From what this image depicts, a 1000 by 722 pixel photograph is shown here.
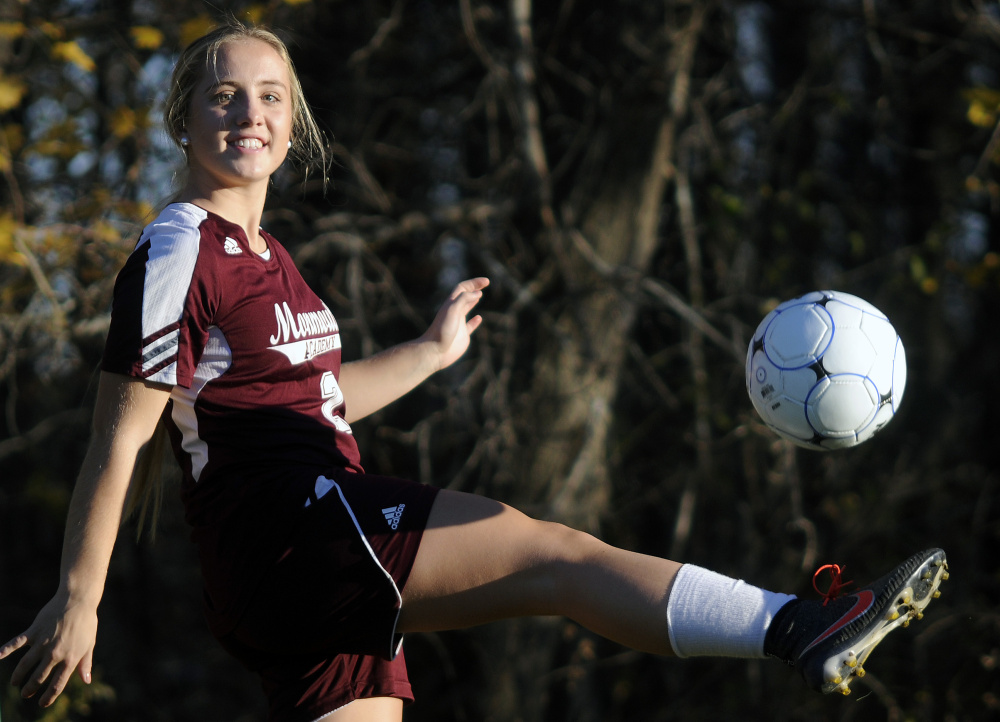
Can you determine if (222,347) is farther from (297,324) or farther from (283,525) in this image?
(283,525)

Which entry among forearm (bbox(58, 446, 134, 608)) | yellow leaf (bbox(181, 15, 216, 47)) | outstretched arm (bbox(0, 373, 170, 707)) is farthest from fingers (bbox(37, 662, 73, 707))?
yellow leaf (bbox(181, 15, 216, 47))

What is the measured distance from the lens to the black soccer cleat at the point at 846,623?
165 cm

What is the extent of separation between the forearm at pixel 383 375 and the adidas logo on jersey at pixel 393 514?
520 millimetres

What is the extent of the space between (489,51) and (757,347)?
3.03m

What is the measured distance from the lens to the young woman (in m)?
1.76

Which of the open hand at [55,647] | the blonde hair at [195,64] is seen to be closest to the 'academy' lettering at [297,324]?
the blonde hair at [195,64]

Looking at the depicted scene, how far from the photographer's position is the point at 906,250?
486 centimetres

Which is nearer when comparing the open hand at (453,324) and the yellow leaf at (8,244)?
the open hand at (453,324)

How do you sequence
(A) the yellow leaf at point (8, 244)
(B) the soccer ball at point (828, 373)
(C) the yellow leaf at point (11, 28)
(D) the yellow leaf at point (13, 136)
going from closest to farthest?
(B) the soccer ball at point (828, 373) → (A) the yellow leaf at point (8, 244) → (C) the yellow leaf at point (11, 28) → (D) the yellow leaf at point (13, 136)

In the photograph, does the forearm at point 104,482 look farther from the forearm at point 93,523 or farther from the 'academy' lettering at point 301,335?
the 'academy' lettering at point 301,335

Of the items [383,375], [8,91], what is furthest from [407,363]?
[8,91]

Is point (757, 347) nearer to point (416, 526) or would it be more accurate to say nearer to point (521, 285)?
point (416, 526)

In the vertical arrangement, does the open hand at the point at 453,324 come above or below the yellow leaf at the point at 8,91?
below

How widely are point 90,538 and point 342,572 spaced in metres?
0.47
